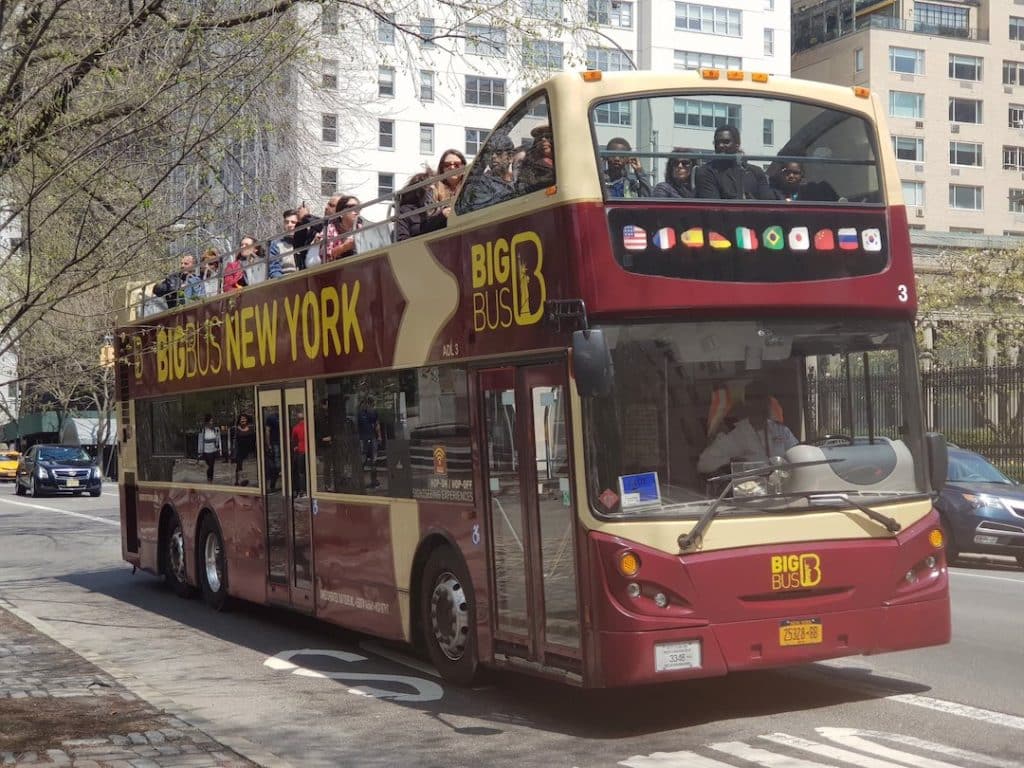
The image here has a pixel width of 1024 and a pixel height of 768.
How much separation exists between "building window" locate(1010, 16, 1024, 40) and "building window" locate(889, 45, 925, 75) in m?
6.18

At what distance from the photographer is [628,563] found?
27.7 feet

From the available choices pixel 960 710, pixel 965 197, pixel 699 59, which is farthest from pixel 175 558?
pixel 965 197

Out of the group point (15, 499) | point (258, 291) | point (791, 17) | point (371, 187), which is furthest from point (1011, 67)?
point (258, 291)

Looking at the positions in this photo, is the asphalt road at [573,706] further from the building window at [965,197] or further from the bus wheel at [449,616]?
the building window at [965,197]

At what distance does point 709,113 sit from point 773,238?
3.07 ft

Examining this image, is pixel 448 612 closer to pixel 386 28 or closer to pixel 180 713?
pixel 180 713

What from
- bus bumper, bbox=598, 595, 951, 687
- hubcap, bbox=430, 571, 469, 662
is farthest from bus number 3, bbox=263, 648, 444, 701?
bus bumper, bbox=598, 595, 951, 687

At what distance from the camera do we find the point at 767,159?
9.26 metres

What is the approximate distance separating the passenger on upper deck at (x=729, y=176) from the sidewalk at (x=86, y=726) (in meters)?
4.09

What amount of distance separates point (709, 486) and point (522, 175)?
2236 mm

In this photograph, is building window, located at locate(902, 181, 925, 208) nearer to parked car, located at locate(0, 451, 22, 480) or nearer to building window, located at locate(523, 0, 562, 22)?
parked car, located at locate(0, 451, 22, 480)

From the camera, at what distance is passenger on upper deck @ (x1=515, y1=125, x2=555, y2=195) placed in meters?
9.04

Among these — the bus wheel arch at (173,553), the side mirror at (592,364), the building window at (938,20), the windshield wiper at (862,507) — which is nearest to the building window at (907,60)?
the building window at (938,20)

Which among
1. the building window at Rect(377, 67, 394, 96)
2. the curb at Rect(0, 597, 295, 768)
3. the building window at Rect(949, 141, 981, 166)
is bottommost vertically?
the curb at Rect(0, 597, 295, 768)
